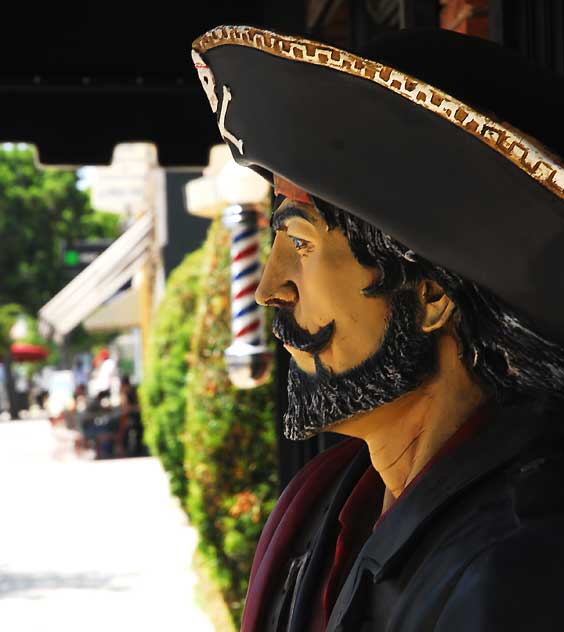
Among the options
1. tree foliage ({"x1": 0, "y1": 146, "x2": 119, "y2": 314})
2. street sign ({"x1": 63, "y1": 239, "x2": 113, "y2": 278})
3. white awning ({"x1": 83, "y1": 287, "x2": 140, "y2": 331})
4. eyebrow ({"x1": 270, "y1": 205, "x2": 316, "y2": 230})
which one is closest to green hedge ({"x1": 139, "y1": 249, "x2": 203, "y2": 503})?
eyebrow ({"x1": 270, "y1": 205, "x2": 316, "y2": 230})

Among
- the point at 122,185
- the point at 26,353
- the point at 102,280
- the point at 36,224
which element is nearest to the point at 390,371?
the point at 122,185

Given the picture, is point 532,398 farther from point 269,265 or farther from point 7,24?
point 7,24

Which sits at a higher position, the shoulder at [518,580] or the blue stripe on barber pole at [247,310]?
the shoulder at [518,580]

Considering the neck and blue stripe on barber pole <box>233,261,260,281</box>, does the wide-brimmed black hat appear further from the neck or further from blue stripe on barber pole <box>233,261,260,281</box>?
blue stripe on barber pole <box>233,261,260,281</box>

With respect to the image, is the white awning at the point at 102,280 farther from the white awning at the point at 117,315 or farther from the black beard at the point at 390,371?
the black beard at the point at 390,371

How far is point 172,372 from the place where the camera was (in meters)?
11.4

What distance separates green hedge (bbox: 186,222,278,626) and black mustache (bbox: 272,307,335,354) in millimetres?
5504

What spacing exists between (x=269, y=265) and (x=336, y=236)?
0.42ft

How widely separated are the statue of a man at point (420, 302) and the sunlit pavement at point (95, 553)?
6.46 meters

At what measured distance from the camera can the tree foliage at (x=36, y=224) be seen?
133ft

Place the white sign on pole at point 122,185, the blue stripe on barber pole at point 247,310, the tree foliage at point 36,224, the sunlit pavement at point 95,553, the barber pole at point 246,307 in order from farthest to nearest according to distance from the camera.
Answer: the tree foliage at point 36,224 < the white sign on pole at point 122,185 < the sunlit pavement at point 95,553 < the blue stripe on barber pole at point 247,310 < the barber pole at point 246,307

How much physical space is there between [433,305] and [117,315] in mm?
25984

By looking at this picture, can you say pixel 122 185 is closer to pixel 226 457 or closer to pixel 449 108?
pixel 226 457

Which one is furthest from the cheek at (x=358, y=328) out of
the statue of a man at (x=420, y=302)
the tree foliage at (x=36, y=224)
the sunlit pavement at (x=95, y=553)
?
Result: the tree foliage at (x=36, y=224)
